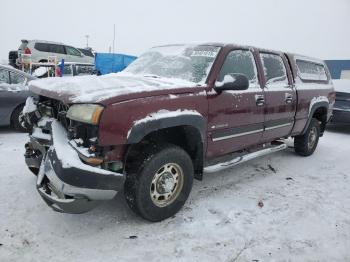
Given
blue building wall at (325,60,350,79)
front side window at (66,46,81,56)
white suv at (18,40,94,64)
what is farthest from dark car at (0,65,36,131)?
blue building wall at (325,60,350,79)

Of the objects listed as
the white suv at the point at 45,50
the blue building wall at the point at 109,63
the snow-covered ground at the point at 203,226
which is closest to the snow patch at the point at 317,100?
the snow-covered ground at the point at 203,226

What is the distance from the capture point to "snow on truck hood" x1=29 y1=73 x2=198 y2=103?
297cm

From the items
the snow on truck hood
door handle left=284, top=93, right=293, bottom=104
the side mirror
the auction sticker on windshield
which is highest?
the auction sticker on windshield

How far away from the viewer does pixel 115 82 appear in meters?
3.52

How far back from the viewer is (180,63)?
13.6 ft

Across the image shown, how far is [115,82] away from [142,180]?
41.0 inches

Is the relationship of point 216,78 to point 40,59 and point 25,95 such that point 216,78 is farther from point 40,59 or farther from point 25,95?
point 40,59

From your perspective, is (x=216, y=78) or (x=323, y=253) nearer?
(x=323, y=253)

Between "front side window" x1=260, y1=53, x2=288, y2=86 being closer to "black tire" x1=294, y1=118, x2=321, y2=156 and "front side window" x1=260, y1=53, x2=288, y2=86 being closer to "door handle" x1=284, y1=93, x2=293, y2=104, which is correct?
"door handle" x1=284, y1=93, x2=293, y2=104

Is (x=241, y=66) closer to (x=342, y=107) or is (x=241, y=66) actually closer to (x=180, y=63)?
(x=180, y=63)

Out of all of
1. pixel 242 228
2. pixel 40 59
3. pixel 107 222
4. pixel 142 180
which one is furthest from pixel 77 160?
pixel 40 59

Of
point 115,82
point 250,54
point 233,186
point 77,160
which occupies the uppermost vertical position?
point 250,54

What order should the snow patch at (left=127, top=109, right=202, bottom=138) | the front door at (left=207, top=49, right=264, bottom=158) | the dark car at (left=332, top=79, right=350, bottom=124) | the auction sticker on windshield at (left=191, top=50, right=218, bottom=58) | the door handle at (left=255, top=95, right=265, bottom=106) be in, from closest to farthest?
the snow patch at (left=127, top=109, right=202, bottom=138), the front door at (left=207, top=49, right=264, bottom=158), the auction sticker on windshield at (left=191, top=50, right=218, bottom=58), the door handle at (left=255, top=95, right=265, bottom=106), the dark car at (left=332, top=79, right=350, bottom=124)

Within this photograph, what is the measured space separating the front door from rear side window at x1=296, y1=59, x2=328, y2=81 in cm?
156
